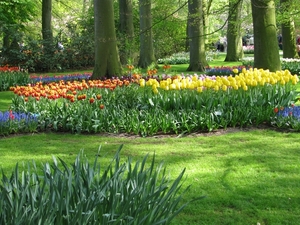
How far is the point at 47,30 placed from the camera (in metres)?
21.5

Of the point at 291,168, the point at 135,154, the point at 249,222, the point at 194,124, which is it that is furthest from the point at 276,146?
the point at 249,222

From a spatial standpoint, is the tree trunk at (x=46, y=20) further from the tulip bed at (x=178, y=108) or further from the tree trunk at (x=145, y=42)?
the tulip bed at (x=178, y=108)

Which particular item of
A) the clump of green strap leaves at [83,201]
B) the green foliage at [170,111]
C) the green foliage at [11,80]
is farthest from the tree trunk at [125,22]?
the clump of green strap leaves at [83,201]

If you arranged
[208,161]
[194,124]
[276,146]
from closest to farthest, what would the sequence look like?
[208,161] → [276,146] → [194,124]

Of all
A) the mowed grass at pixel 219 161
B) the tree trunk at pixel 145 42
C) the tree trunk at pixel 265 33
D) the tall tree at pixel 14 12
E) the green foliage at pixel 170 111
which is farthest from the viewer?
the tall tree at pixel 14 12

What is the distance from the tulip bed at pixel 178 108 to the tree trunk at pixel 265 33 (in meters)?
2.76

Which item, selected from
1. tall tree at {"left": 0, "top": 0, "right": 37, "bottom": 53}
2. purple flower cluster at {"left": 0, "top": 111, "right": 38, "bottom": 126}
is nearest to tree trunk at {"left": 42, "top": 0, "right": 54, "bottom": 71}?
tall tree at {"left": 0, "top": 0, "right": 37, "bottom": 53}

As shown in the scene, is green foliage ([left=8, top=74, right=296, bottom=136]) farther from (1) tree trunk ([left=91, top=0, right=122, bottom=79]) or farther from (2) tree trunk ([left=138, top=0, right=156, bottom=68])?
(2) tree trunk ([left=138, top=0, right=156, bottom=68])

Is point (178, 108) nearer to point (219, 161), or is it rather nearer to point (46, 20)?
point (219, 161)

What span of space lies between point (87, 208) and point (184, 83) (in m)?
4.87

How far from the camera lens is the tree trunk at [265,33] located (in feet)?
32.8

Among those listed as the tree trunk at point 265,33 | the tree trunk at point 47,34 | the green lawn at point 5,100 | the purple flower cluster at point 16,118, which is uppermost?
the tree trunk at point 47,34

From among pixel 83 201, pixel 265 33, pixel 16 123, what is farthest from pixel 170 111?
pixel 83 201

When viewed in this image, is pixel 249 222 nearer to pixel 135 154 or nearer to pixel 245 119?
pixel 135 154
